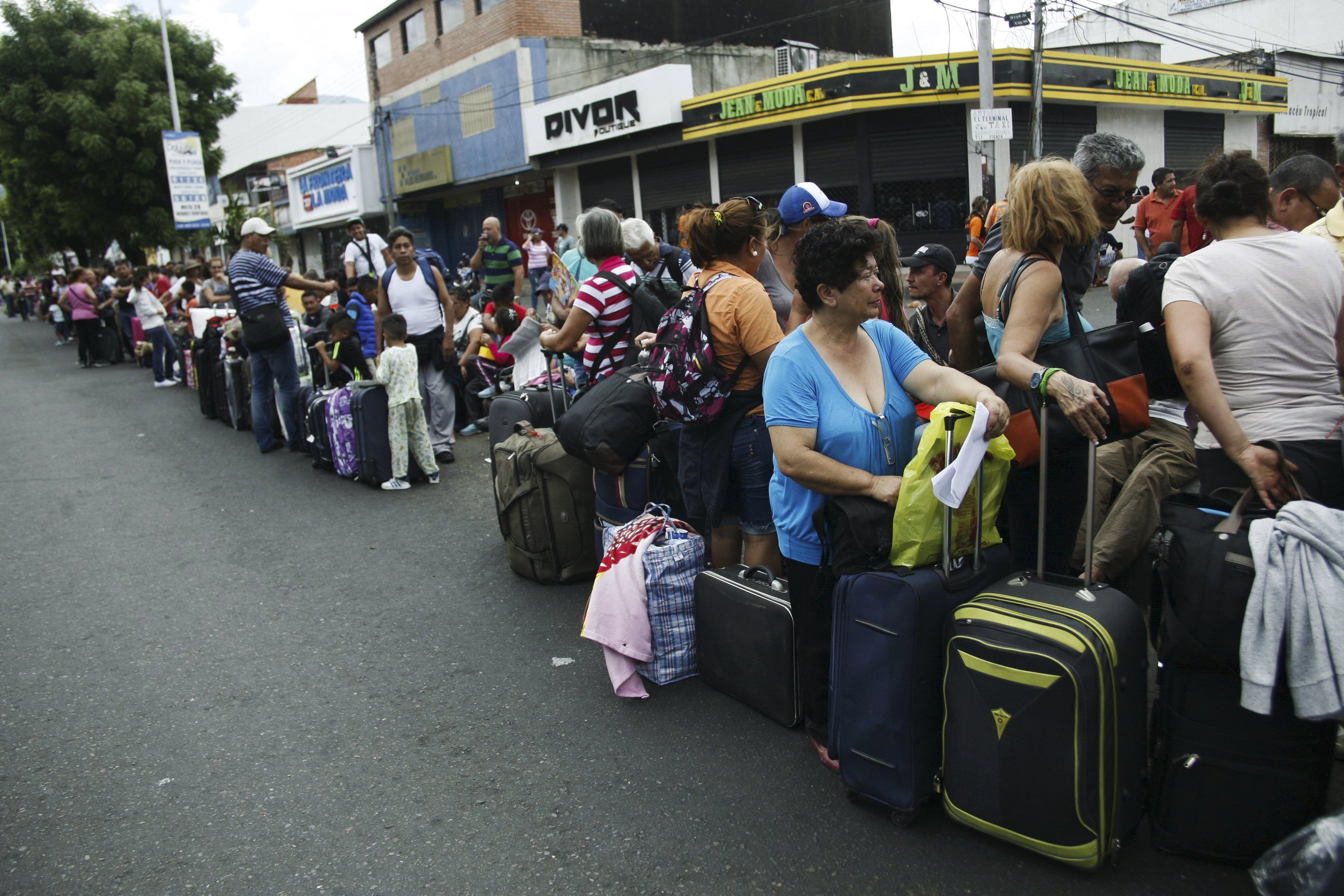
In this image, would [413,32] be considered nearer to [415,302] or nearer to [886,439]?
[415,302]

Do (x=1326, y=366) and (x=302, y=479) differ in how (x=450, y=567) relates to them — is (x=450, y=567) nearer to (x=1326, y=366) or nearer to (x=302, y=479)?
(x=302, y=479)

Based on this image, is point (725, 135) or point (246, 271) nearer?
point (246, 271)

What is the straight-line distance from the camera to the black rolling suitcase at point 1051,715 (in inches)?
95.7

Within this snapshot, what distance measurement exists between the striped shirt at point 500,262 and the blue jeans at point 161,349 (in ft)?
22.8

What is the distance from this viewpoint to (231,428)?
1062cm

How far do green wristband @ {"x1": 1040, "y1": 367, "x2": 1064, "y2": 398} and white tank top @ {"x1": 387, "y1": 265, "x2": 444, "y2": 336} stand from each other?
A: 6036mm

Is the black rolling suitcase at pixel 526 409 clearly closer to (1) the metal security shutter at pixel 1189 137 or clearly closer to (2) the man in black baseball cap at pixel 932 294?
(2) the man in black baseball cap at pixel 932 294

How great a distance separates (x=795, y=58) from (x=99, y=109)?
18.0 metres

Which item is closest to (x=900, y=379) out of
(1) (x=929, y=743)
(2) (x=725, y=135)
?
(1) (x=929, y=743)

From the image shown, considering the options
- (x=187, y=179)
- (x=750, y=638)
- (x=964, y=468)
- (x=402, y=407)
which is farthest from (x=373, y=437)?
(x=187, y=179)

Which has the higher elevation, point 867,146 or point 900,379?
point 867,146

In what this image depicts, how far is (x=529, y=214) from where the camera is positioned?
89.2ft

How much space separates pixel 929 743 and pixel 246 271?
752 centimetres

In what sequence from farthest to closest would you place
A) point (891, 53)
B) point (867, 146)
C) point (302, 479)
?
point (891, 53)
point (867, 146)
point (302, 479)
